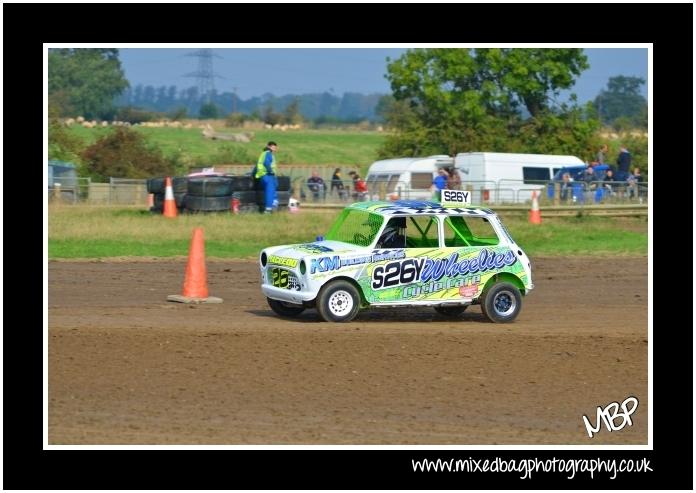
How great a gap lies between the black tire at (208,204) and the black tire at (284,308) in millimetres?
12344

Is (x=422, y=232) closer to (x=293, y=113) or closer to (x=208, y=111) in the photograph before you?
(x=293, y=113)

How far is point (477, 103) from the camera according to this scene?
161 ft

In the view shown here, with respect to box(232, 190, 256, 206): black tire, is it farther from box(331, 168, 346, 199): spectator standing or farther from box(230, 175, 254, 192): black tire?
box(331, 168, 346, 199): spectator standing

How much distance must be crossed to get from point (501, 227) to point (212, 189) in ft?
43.6

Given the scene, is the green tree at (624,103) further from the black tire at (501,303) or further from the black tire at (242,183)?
the black tire at (501,303)

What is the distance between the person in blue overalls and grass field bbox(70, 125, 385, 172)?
29794 mm

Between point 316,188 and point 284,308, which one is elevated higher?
point 316,188

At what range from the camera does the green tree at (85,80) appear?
76.4m

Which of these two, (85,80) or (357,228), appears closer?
(357,228)

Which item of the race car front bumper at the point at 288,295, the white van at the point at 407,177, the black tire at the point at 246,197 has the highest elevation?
the white van at the point at 407,177

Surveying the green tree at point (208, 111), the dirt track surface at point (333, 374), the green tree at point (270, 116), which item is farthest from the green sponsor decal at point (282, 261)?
the green tree at point (208, 111)

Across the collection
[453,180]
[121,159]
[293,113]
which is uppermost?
[293,113]

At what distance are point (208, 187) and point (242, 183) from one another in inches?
44.3

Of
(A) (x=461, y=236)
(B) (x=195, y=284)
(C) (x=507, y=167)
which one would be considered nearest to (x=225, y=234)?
(B) (x=195, y=284)
